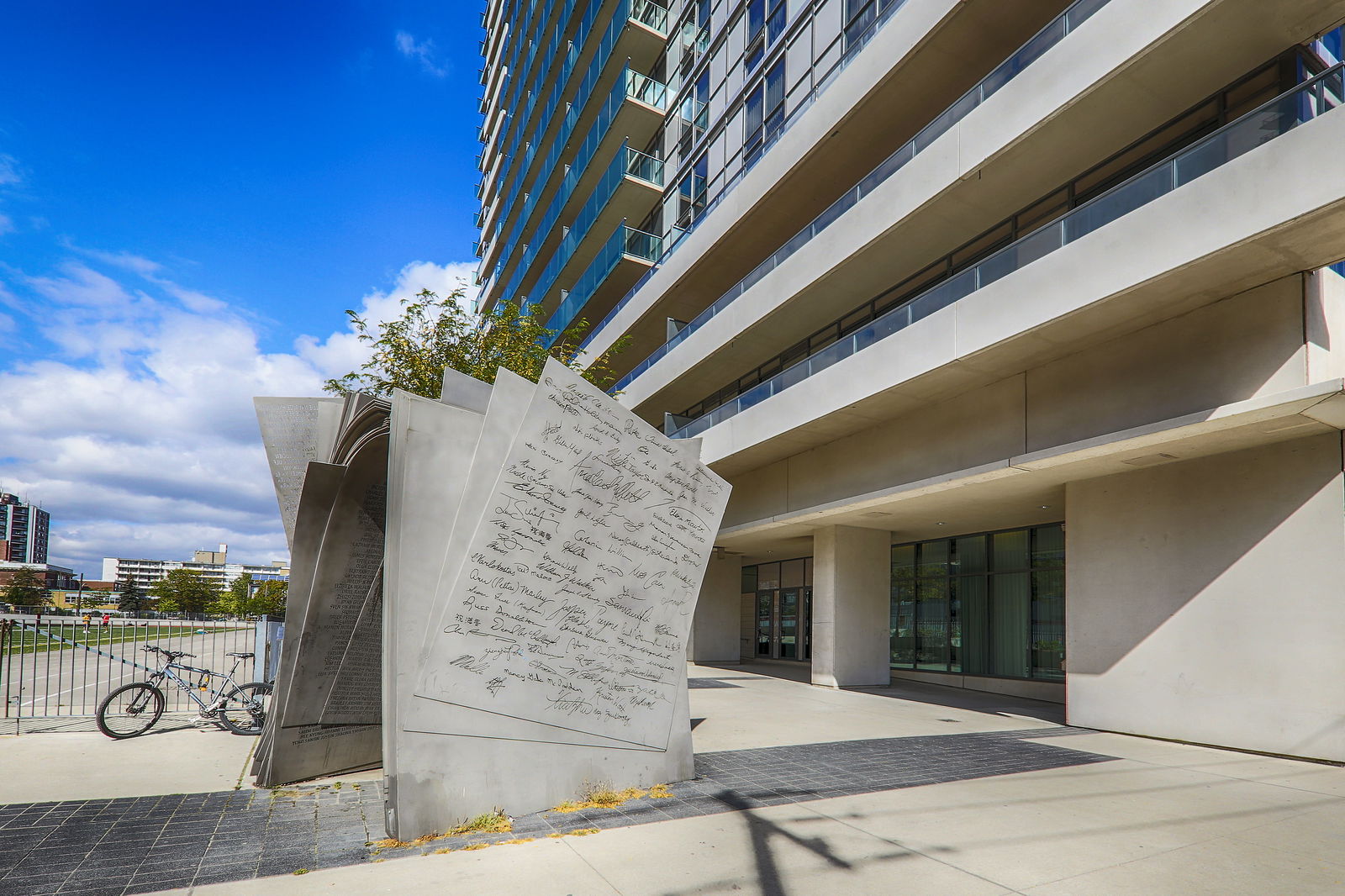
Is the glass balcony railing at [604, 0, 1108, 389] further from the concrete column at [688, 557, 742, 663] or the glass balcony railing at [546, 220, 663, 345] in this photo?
the concrete column at [688, 557, 742, 663]

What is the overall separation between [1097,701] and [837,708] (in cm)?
466

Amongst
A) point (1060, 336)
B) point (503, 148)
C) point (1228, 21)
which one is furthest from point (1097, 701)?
point (503, 148)

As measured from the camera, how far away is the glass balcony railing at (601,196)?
30.9m

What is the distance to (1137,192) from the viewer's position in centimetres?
1078

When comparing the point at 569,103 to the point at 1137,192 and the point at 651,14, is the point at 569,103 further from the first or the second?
the point at 1137,192

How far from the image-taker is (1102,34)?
11617 millimetres

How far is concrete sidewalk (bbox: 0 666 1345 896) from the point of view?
5328 mm

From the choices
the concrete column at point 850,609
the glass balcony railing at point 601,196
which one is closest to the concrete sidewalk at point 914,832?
the concrete column at point 850,609

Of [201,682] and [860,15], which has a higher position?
[860,15]

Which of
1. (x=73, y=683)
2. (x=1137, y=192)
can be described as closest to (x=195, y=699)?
(x=73, y=683)

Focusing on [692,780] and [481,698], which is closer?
[481,698]

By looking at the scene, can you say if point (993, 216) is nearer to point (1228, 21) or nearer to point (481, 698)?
point (1228, 21)

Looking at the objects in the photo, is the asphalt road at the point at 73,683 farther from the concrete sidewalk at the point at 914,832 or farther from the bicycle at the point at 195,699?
the concrete sidewalk at the point at 914,832

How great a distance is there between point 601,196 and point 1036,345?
77.5ft
